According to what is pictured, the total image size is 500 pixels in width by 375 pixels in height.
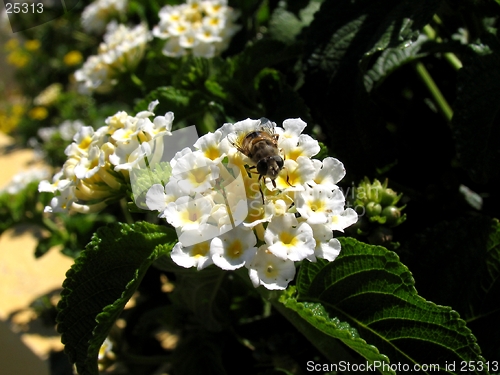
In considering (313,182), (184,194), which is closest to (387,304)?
(313,182)

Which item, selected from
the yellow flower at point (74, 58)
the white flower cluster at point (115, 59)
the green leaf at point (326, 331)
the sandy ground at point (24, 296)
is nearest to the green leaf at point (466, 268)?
the green leaf at point (326, 331)

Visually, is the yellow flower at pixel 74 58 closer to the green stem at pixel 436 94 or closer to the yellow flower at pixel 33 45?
the yellow flower at pixel 33 45

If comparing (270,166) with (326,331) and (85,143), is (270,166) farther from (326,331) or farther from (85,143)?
(85,143)

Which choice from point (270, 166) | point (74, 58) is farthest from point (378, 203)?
point (74, 58)

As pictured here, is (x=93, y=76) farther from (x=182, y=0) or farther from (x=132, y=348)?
(x=132, y=348)

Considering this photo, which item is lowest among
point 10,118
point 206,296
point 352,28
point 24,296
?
point 10,118

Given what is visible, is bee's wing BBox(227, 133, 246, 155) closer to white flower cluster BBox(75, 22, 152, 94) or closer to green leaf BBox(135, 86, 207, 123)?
green leaf BBox(135, 86, 207, 123)

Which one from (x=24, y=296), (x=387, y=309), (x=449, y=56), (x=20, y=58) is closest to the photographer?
(x=387, y=309)
